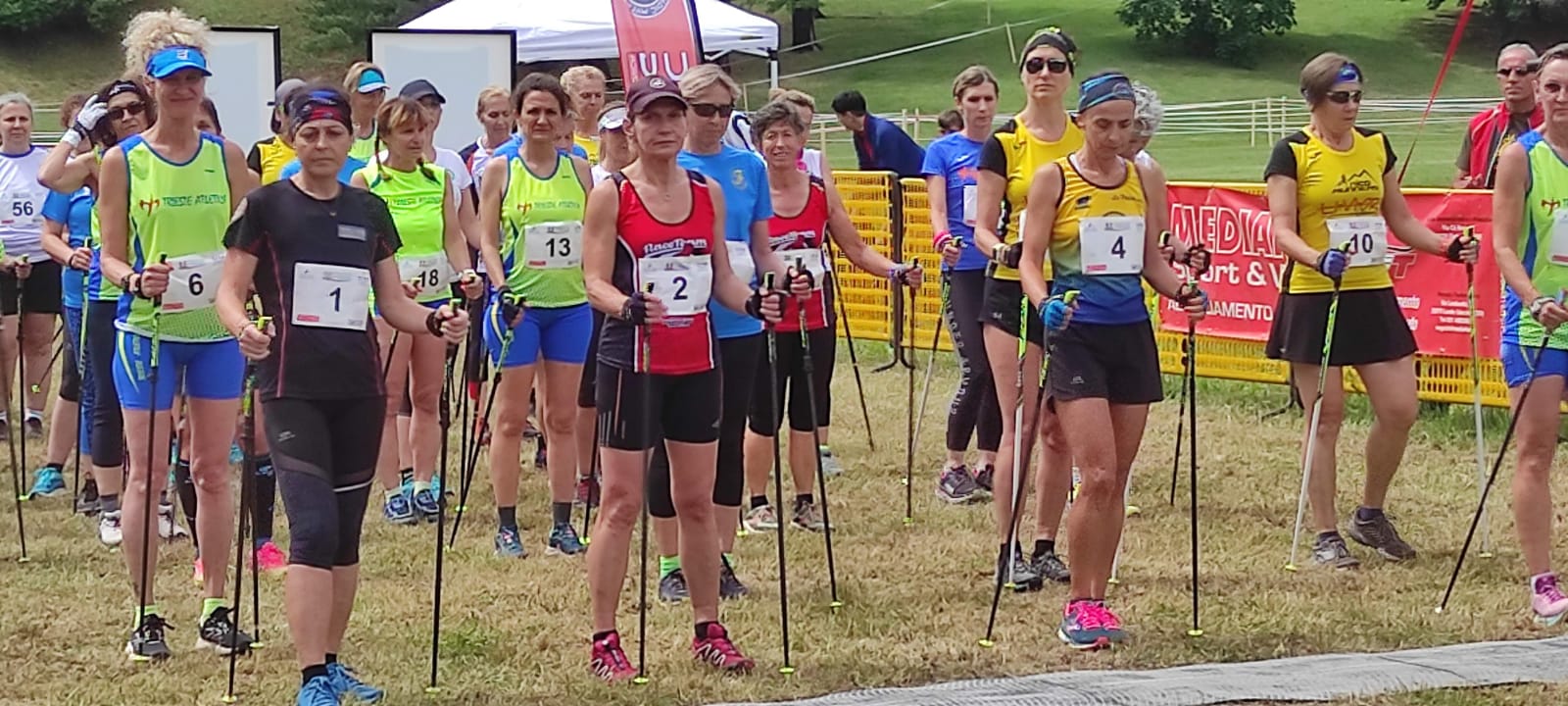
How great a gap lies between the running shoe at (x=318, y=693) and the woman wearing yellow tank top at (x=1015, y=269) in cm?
246

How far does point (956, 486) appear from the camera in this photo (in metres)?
8.95

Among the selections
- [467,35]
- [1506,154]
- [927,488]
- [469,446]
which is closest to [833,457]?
[927,488]

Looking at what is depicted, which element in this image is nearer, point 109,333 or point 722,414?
point 722,414

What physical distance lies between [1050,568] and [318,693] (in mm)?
2925

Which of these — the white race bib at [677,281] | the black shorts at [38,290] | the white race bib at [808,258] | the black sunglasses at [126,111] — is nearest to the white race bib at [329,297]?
the white race bib at [677,281]

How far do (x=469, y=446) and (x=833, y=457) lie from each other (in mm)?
1988

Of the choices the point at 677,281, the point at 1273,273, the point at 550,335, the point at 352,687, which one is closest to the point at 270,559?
the point at 550,335

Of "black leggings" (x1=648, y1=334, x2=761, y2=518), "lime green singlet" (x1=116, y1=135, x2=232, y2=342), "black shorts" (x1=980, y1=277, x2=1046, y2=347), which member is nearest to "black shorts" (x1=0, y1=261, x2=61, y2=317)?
"lime green singlet" (x1=116, y1=135, x2=232, y2=342)

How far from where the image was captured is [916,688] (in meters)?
5.75

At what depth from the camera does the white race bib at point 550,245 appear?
7.72m

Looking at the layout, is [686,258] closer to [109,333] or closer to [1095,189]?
[1095,189]

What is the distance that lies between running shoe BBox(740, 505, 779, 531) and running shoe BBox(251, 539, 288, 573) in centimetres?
195

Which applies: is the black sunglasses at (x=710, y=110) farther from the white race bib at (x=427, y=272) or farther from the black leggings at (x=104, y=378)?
the black leggings at (x=104, y=378)

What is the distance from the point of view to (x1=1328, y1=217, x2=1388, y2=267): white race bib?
711 centimetres
